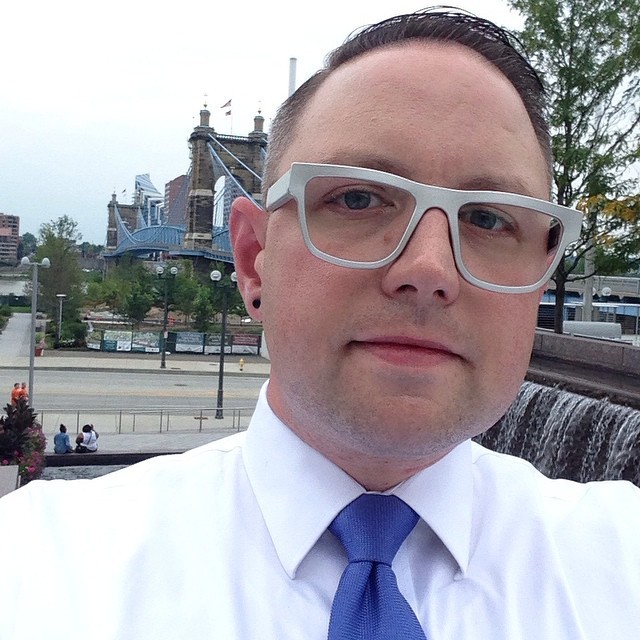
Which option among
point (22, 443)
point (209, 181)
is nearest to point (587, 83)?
point (22, 443)

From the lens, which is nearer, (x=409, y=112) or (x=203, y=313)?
(x=409, y=112)

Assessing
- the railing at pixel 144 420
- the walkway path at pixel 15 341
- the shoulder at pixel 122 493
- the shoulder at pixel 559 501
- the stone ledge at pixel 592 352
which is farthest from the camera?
the walkway path at pixel 15 341

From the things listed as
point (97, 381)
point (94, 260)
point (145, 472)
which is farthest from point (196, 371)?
point (94, 260)

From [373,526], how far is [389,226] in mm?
673

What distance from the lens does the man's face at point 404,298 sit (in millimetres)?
1345

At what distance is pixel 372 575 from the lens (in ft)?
4.70

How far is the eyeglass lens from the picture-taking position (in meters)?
1.39

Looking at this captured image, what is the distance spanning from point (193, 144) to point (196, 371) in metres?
42.0

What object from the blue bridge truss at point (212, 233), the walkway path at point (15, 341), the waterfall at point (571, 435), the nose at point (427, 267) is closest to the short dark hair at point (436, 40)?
the nose at point (427, 267)

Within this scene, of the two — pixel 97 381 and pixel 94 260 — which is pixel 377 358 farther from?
pixel 94 260

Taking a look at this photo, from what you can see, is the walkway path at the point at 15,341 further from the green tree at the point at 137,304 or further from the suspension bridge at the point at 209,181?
the suspension bridge at the point at 209,181

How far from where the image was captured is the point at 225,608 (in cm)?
141

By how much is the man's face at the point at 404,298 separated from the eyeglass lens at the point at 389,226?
0.04 metres

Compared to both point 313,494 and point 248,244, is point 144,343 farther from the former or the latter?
point 313,494
